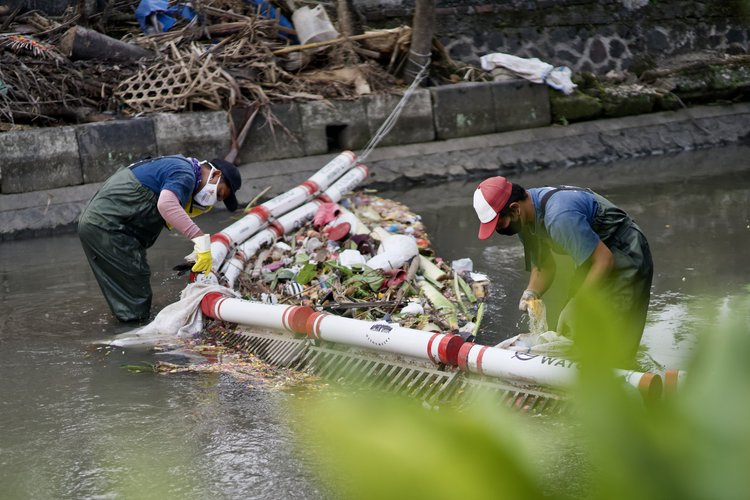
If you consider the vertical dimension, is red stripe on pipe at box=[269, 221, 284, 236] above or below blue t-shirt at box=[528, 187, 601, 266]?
below

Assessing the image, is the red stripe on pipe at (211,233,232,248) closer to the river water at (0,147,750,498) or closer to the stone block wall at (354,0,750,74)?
the river water at (0,147,750,498)

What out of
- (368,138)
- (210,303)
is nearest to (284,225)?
(210,303)

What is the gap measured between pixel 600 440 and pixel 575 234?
12.4 ft

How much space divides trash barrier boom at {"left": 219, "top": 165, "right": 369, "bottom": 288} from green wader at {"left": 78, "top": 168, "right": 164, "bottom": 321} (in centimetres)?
69

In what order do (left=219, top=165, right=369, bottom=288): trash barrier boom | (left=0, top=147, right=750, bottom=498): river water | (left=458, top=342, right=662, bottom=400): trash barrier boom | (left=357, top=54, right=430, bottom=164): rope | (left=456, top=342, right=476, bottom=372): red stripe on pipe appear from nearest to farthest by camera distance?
(left=0, top=147, right=750, bottom=498): river water, (left=458, top=342, right=662, bottom=400): trash barrier boom, (left=456, top=342, right=476, bottom=372): red stripe on pipe, (left=219, top=165, right=369, bottom=288): trash barrier boom, (left=357, top=54, right=430, bottom=164): rope

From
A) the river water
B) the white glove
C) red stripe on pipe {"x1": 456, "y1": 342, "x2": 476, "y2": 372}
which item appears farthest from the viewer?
the white glove

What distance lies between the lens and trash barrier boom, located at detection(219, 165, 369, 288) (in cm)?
713

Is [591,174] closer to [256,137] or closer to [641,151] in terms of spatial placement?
[641,151]

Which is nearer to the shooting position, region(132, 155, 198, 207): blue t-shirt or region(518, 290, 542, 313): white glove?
region(518, 290, 542, 313): white glove

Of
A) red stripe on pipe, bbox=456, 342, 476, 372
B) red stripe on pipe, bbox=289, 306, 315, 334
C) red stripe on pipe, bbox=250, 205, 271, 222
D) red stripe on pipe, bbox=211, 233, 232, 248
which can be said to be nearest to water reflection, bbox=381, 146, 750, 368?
red stripe on pipe, bbox=456, 342, 476, 372

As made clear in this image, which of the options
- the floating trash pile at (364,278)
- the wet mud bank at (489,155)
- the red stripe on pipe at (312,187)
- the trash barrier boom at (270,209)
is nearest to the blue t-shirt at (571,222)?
the floating trash pile at (364,278)

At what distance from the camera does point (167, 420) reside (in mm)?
4734

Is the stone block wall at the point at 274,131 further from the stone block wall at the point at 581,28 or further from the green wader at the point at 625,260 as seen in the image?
the green wader at the point at 625,260

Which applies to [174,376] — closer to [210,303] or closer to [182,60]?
[210,303]
